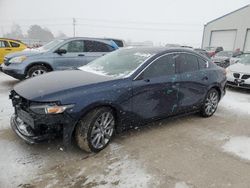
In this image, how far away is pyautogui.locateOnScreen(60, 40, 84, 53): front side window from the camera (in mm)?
7920

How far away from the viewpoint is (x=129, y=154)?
11.8 feet

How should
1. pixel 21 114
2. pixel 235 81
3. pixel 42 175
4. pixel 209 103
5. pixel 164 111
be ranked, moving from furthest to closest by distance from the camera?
pixel 235 81, pixel 209 103, pixel 164 111, pixel 21 114, pixel 42 175

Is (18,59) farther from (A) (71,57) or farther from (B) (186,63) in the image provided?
(B) (186,63)

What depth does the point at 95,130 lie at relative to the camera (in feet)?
11.4

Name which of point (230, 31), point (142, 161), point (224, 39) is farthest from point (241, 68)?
point (224, 39)

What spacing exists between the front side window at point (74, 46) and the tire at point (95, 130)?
491 cm

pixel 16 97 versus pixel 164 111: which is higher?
pixel 16 97

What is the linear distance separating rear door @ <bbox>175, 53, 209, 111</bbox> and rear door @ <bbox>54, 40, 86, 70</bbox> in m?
4.08

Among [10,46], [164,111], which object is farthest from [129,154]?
[10,46]

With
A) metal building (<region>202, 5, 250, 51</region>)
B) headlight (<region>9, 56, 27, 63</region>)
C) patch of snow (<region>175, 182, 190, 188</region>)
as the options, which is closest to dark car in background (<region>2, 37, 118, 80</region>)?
headlight (<region>9, 56, 27, 63</region>)

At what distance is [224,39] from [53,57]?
25894mm

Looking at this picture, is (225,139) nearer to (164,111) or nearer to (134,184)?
(164,111)

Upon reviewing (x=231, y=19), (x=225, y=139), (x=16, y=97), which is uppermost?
(x=231, y=19)

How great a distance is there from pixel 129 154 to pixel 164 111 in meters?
1.13
